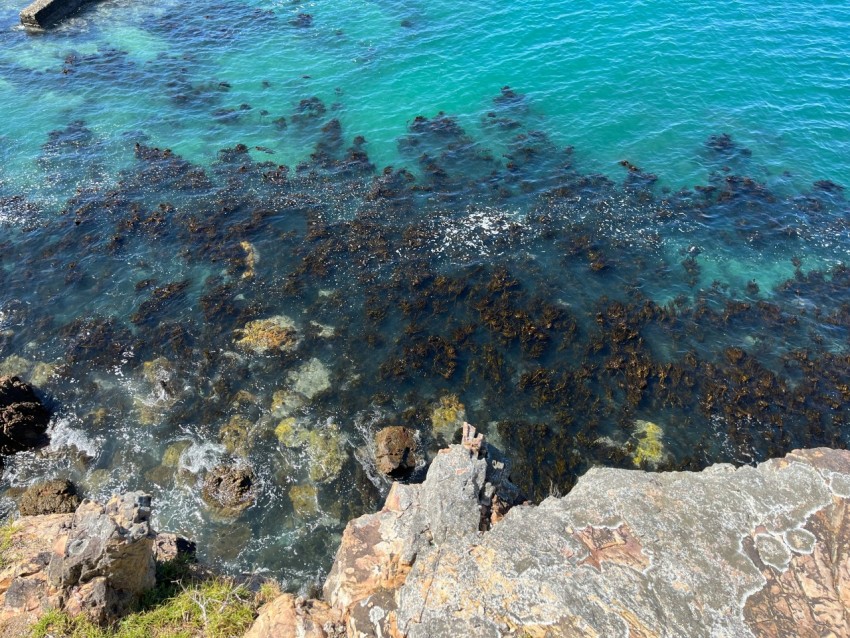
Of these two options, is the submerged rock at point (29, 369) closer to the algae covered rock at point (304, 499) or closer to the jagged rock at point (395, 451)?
the algae covered rock at point (304, 499)

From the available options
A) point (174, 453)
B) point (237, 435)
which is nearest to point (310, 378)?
point (237, 435)

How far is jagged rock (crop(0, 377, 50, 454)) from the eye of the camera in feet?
59.2

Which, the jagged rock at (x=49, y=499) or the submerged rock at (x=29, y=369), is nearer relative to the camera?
the jagged rock at (x=49, y=499)

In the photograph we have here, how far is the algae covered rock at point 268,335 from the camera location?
21641 mm

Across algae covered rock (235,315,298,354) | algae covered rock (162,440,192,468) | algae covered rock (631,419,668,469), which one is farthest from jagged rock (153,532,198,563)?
algae covered rock (631,419,668,469)

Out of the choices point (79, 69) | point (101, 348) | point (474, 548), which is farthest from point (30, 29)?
point (474, 548)

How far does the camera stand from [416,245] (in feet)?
85.8

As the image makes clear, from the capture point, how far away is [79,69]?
3956cm

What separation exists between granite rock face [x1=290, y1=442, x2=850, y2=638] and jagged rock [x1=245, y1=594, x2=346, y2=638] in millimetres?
409

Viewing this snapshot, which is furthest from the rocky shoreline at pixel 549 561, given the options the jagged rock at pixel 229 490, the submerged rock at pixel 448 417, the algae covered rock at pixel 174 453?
the submerged rock at pixel 448 417

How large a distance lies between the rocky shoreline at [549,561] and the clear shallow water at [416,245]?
13.8 ft

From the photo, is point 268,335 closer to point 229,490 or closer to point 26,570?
point 229,490

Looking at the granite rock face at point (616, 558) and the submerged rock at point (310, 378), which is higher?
the granite rock face at point (616, 558)

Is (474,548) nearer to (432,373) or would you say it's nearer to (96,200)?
(432,373)
